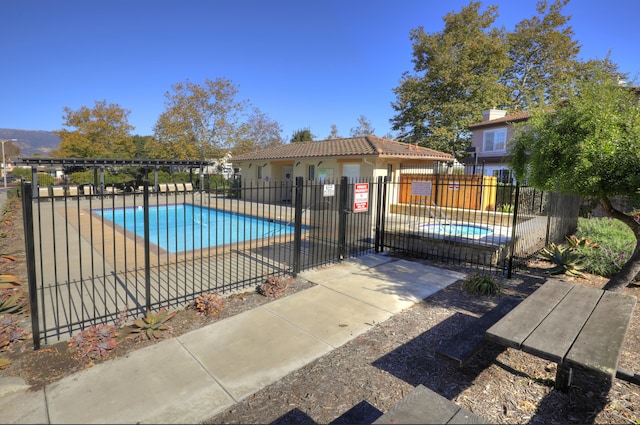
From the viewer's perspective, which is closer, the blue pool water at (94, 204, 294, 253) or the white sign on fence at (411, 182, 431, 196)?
the blue pool water at (94, 204, 294, 253)

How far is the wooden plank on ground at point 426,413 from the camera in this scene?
1.93m

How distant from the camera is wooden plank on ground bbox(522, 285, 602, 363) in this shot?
2598mm

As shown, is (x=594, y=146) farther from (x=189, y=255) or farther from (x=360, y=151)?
(x=360, y=151)

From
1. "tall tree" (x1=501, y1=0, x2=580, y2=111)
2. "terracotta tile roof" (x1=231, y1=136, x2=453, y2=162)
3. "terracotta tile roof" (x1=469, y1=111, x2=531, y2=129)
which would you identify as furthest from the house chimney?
"terracotta tile roof" (x1=231, y1=136, x2=453, y2=162)

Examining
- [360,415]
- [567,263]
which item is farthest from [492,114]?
[360,415]

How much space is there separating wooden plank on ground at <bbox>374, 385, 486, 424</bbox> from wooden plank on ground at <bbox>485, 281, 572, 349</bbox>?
97cm

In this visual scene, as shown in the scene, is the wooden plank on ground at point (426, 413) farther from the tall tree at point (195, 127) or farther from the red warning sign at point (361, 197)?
the tall tree at point (195, 127)

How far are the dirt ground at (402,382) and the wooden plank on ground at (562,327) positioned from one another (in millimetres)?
642

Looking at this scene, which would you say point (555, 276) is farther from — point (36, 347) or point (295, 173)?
point (295, 173)

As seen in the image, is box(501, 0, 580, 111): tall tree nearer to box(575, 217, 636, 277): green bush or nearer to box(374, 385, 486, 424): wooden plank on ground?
box(575, 217, 636, 277): green bush

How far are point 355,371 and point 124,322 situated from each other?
A: 9.55 ft

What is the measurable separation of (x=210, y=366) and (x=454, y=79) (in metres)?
27.0

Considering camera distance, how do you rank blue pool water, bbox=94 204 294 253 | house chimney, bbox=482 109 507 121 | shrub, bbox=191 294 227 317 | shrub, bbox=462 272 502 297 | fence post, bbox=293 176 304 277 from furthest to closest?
house chimney, bbox=482 109 507 121, fence post, bbox=293 176 304 277, blue pool water, bbox=94 204 294 253, shrub, bbox=462 272 502 297, shrub, bbox=191 294 227 317

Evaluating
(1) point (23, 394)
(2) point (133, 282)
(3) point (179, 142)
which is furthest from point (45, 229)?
(3) point (179, 142)
